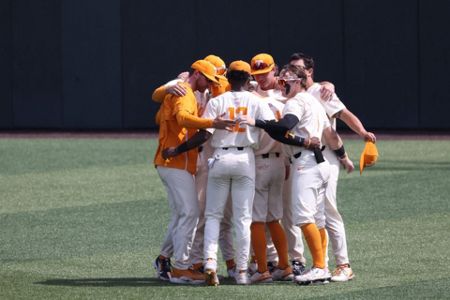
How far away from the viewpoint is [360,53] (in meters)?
24.7

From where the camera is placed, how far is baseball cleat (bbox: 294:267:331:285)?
968 centimetres

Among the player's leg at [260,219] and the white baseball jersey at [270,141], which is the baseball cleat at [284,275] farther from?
the white baseball jersey at [270,141]

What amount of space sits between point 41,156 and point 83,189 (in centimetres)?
475

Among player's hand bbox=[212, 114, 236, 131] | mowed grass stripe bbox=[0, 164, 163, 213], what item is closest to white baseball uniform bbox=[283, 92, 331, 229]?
player's hand bbox=[212, 114, 236, 131]

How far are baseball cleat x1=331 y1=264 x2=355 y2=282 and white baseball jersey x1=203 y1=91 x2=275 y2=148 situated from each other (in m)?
1.29

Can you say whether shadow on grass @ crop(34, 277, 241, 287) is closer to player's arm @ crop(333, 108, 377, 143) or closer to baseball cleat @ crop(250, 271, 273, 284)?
baseball cleat @ crop(250, 271, 273, 284)

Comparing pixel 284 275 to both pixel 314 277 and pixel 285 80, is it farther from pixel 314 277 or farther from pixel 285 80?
pixel 285 80

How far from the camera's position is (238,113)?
381 inches

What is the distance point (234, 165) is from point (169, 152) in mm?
608

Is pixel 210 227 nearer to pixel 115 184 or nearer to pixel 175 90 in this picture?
pixel 175 90

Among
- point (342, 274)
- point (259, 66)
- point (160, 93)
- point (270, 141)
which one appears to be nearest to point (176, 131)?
point (160, 93)

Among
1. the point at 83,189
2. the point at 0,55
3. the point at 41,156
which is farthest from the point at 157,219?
the point at 0,55

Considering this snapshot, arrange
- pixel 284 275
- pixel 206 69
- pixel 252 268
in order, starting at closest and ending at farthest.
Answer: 1. pixel 206 69
2. pixel 284 275
3. pixel 252 268

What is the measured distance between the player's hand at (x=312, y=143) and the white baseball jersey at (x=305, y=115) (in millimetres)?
38
